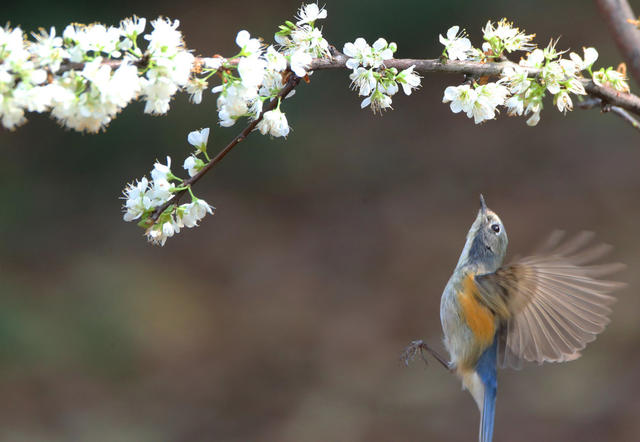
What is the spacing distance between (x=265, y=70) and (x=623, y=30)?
2.41 ft

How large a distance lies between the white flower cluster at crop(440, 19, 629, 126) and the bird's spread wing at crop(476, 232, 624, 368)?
15.5 inches

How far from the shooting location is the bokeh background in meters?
4.74

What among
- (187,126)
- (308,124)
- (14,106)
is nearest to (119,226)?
(187,126)

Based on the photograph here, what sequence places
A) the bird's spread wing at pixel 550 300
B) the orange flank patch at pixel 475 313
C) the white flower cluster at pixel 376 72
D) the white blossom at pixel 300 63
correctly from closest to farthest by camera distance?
1. the white blossom at pixel 300 63
2. the white flower cluster at pixel 376 72
3. the bird's spread wing at pixel 550 300
4. the orange flank patch at pixel 475 313

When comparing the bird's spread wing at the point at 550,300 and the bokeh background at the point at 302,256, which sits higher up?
the bokeh background at the point at 302,256

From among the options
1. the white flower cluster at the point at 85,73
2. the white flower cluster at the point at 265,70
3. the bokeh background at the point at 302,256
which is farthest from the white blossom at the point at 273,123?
the bokeh background at the point at 302,256

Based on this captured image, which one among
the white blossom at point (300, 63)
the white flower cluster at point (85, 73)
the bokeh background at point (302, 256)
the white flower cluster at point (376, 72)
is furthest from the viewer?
the bokeh background at point (302, 256)

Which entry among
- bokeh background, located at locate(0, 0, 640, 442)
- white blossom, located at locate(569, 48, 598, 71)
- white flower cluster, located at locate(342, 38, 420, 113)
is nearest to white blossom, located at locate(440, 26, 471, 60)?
white flower cluster, located at locate(342, 38, 420, 113)

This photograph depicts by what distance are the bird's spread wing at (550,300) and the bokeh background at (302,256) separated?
7.96 feet

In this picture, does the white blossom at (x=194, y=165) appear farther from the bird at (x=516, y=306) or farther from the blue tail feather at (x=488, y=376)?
the blue tail feather at (x=488, y=376)

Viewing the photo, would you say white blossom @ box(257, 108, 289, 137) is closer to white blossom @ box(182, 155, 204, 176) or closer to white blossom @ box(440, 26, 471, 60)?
white blossom @ box(182, 155, 204, 176)

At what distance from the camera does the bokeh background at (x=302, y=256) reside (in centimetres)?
474

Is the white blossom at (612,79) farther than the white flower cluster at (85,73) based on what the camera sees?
Yes

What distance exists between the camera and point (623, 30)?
145 cm
